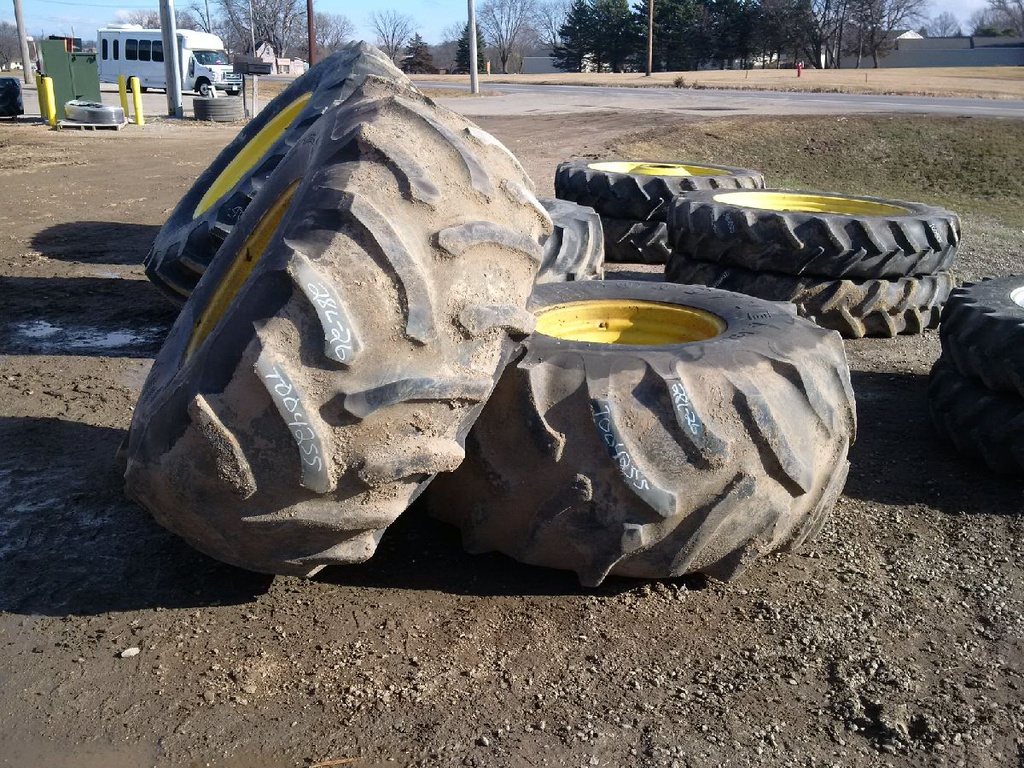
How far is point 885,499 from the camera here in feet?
12.6

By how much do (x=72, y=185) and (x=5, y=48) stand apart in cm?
9190

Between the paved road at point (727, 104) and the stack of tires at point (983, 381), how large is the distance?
15.0 m

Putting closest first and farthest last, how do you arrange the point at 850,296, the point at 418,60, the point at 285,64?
the point at 850,296 < the point at 285,64 < the point at 418,60

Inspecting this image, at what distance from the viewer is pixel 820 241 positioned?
5.84 metres

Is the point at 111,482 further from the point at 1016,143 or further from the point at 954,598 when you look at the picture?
the point at 1016,143

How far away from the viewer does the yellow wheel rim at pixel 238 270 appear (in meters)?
3.30

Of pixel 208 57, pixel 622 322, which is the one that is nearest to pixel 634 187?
pixel 622 322

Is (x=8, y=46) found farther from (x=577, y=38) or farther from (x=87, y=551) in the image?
(x=87, y=551)

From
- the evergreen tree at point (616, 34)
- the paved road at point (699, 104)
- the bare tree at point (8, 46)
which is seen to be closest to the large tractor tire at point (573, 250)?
the paved road at point (699, 104)

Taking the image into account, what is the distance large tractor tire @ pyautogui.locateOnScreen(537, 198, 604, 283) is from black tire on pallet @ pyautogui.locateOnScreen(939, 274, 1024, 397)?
2084 mm

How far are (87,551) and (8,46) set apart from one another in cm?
10463

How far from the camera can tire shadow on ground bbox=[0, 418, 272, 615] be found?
2.96 metres

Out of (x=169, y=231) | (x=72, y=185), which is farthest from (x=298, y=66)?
(x=169, y=231)

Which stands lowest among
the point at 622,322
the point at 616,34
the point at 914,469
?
the point at 914,469
